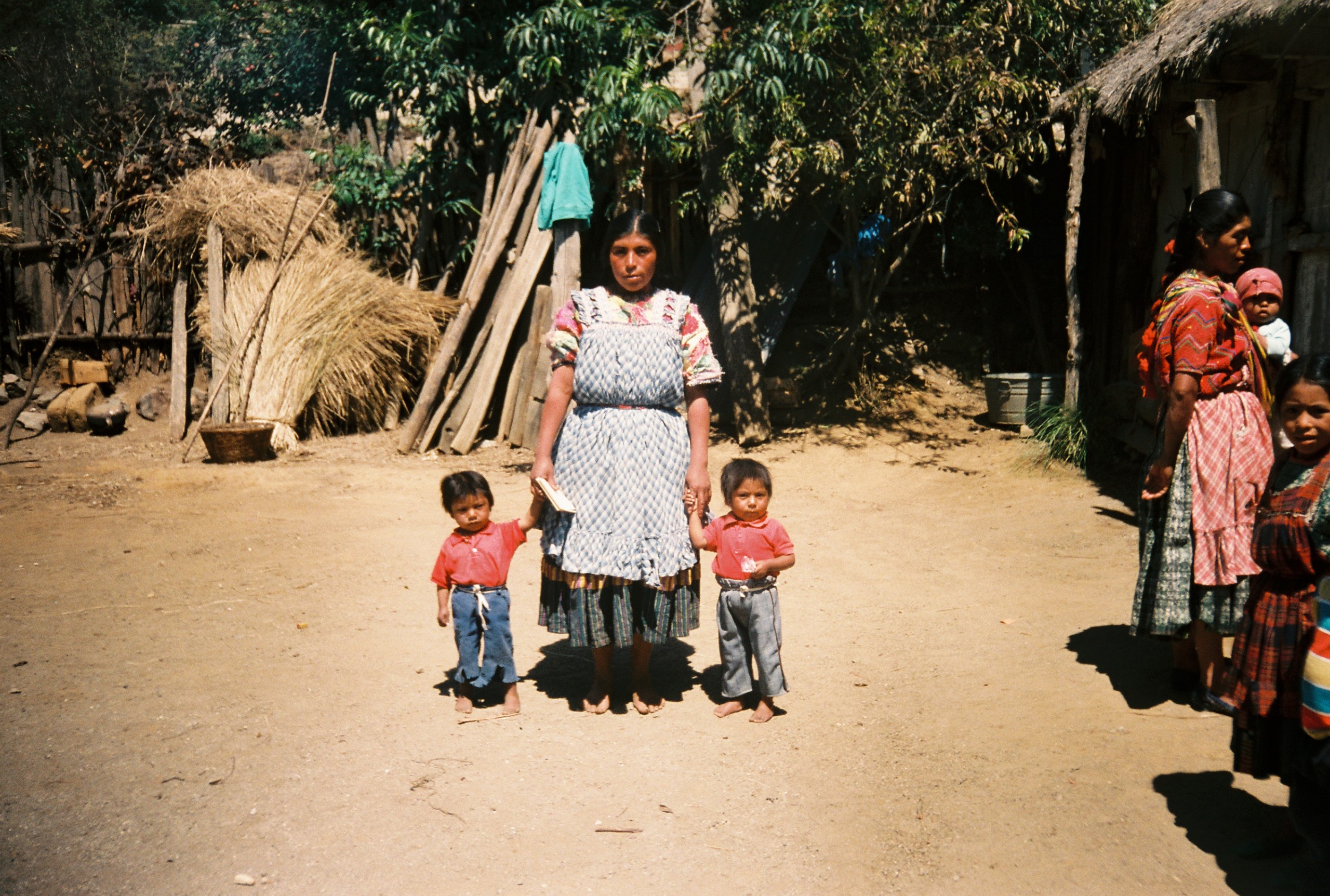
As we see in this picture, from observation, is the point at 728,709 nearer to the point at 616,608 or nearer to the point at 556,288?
the point at 616,608

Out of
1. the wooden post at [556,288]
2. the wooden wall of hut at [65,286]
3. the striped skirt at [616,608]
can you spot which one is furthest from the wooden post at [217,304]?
the striped skirt at [616,608]

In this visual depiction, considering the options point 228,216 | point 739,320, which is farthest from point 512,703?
point 228,216

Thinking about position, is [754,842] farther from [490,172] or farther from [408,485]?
[490,172]

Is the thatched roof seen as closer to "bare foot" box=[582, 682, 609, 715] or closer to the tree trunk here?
the tree trunk

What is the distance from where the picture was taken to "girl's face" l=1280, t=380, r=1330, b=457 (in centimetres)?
227

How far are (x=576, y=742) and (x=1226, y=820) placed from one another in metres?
1.86

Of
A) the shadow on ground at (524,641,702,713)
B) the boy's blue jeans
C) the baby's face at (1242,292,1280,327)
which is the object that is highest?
the baby's face at (1242,292,1280,327)

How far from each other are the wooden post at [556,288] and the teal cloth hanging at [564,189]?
0.20 m

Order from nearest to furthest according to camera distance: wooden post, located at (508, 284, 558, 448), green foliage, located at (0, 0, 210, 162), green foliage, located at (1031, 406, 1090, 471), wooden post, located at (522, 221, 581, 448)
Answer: green foliage, located at (1031, 406, 1090, 471)
wooden post, located at (522, 221, 581, 448)
wooden post, located at (508, 284, 558, 448)
green foliage, located at (0, 0, 210, 162)

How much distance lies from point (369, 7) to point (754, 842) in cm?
855

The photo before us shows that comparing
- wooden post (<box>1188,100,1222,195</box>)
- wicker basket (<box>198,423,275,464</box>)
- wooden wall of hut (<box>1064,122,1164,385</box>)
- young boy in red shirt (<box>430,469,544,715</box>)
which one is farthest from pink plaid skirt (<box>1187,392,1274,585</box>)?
wicker basket (<box>198,423,275,464</box>)

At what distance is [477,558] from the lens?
10.9 feet

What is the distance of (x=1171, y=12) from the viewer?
617 cm

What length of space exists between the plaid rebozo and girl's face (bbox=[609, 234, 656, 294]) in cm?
205
